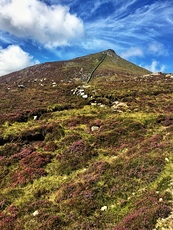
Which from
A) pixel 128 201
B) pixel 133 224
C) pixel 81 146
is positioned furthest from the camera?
pixel 81 146

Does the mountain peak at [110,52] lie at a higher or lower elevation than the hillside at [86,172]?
higher

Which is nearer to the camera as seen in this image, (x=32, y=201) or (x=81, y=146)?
(x=32, y=201)

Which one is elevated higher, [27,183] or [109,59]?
[109,59]

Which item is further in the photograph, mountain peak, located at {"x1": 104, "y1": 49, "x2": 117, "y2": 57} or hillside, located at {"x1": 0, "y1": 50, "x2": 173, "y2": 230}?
mountain peak, located at {"x1": 104, "y1": 49, "x2": 117, "y2": 57}

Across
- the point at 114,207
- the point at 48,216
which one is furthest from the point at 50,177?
the point at 114,207

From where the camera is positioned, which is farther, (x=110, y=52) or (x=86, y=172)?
(x=110, y=52)

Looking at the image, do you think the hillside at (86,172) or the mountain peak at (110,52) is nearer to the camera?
the hillside at (86,172)

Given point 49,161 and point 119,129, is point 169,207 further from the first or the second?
point 119,129

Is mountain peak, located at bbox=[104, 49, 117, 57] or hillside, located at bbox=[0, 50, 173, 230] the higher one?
mountain peak, located at bbox=[104, 49, 117, 57]

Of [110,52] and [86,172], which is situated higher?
[110,52]

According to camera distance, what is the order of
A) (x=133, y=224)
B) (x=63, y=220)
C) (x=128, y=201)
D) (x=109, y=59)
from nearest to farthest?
(x=133, y=224), (x=63, y=220), (x=128, y=201), (x=109, y=59)

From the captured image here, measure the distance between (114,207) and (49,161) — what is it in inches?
305

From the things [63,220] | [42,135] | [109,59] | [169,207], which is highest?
[109,59]

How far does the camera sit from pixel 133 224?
9.52 meters
